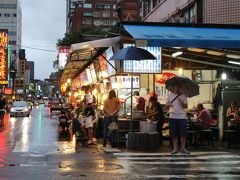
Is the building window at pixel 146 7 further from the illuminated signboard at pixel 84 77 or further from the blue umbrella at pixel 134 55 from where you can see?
the blue umbrella at pixel 134 55

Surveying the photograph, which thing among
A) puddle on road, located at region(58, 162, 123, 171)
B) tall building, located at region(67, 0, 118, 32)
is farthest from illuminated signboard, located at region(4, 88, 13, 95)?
puddle on road, located at region(58, 162, 123, 171)

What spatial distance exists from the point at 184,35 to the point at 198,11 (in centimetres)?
945

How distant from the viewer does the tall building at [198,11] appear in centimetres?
2331

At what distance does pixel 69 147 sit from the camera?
16141 millimetres

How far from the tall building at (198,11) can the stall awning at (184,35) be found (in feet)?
16.1

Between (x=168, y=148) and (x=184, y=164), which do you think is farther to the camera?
(x=168, y=148)

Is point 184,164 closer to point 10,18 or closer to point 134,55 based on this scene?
point 134,55

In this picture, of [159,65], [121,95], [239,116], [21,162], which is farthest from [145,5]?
[21,162]

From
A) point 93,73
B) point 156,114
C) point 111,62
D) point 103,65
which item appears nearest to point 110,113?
point 156,114

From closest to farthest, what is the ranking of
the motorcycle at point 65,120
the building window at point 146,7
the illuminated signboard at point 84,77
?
the motorcycle at point 65,120 < the illuminated signboard at point 84,77 < the building window at point 146,7

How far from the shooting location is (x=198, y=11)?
25812 millimetres

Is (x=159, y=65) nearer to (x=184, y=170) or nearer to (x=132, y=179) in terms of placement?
(x=184, y=170)

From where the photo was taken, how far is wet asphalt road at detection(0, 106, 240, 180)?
1021 cm

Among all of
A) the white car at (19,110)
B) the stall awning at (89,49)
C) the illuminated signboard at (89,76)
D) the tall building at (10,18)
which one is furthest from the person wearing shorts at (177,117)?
the tall building at (10,18)
